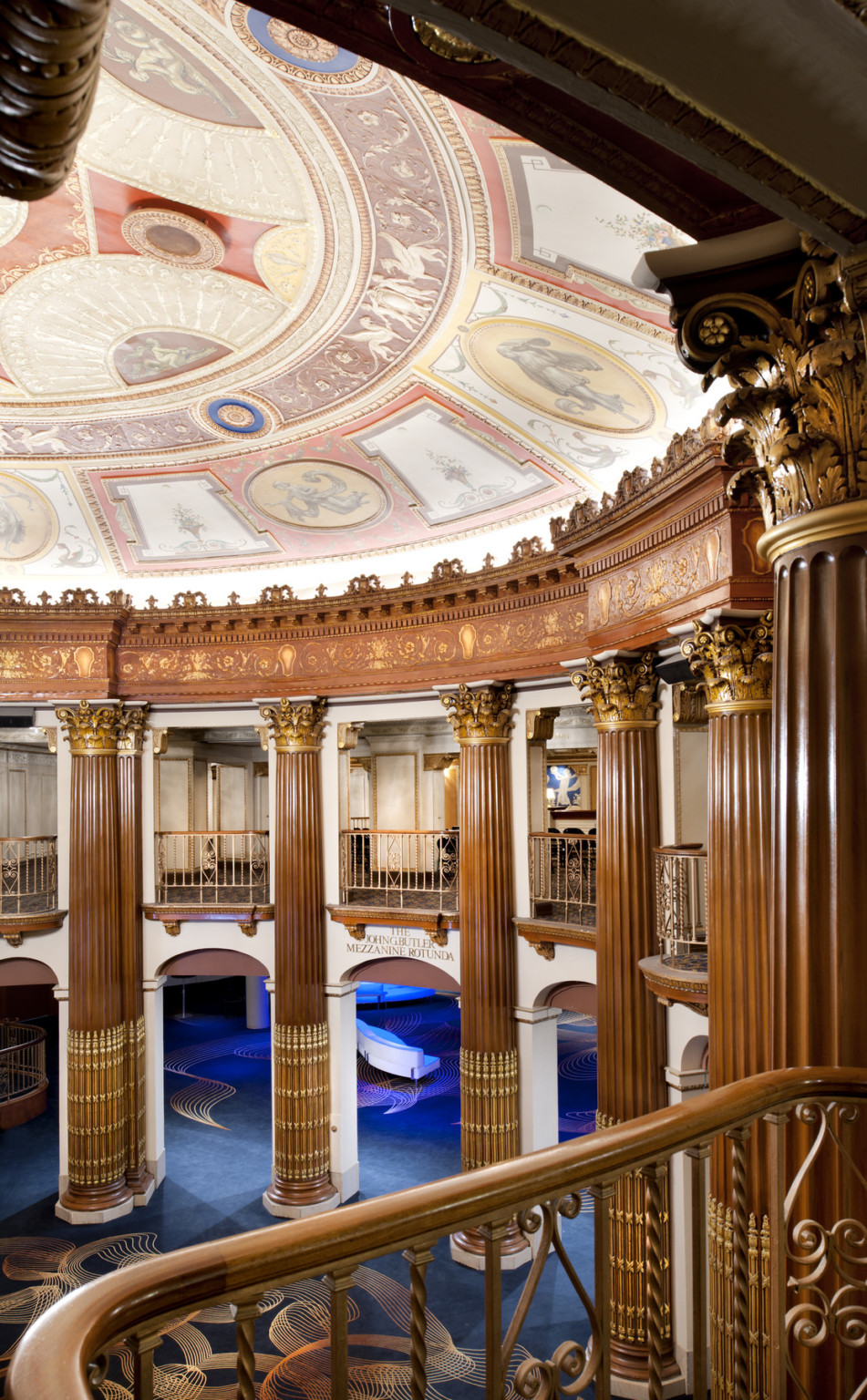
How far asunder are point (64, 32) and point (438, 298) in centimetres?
619

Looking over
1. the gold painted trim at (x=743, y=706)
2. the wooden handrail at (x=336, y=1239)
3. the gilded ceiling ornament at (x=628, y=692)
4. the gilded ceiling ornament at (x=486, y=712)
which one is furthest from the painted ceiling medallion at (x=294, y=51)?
the gilded ceiling ornament at (x=486, y=712)

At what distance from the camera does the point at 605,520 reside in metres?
8.12

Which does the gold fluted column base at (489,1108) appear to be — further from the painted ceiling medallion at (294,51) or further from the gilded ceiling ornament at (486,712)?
the painted ceiling medallion at (294,51)

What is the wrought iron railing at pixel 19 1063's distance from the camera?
15.3m

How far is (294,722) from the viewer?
1220 centimetres

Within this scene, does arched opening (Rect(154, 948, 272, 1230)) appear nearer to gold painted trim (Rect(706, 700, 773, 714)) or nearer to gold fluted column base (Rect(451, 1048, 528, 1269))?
gold fluted column base (Rect(451, 1048, 528, 1269))

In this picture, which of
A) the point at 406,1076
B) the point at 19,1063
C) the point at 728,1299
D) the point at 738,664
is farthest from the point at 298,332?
the point at 19,1063

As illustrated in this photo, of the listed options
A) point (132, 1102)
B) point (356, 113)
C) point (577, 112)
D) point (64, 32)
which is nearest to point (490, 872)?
point (132, 1102)

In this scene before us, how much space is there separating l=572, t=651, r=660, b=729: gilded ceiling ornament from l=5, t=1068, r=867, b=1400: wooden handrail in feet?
19.8

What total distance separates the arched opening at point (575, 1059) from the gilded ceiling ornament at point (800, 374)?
738 centimetres

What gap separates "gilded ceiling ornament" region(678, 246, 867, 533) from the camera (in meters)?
2.72

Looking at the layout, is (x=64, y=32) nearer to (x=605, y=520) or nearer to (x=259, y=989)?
(x=605, y=520)

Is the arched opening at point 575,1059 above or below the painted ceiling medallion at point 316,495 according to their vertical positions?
below

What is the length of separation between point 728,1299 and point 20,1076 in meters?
14.3
